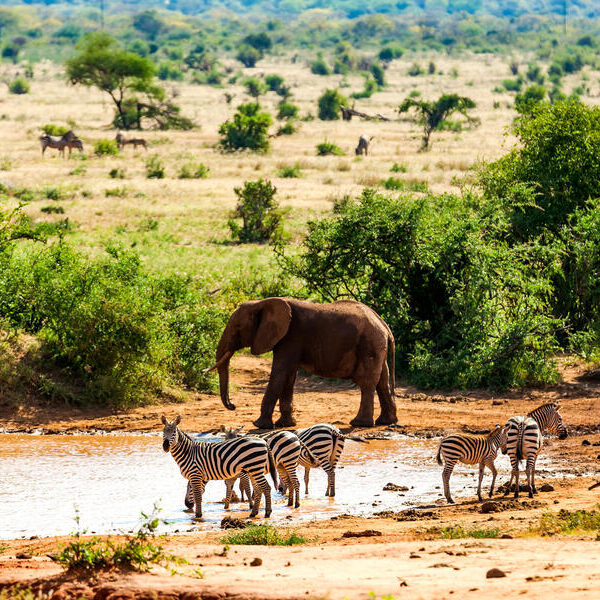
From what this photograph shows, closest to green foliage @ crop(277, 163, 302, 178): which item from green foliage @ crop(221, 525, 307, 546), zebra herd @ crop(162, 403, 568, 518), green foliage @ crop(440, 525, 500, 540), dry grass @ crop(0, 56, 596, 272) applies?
dry grass @ crop(0, 56, 596, 272)

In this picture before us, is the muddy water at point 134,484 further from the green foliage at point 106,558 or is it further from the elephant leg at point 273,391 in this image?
the green foliage at point 106,558

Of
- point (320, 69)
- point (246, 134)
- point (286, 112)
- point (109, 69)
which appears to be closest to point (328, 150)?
point (246, 134)

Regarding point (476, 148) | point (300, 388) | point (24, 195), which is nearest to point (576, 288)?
point (300, 388)

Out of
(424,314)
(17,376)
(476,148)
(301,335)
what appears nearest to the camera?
(301,335)

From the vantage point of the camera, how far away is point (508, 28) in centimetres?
17625

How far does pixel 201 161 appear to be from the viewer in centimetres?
4278

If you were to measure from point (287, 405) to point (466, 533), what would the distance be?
5.38 meters

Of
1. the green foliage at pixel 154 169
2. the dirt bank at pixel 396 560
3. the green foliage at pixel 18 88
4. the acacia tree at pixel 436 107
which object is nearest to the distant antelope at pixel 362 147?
the acacia tree at pixel 436 107

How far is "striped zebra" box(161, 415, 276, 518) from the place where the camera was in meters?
10.4

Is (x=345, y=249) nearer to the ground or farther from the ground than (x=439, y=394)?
farther from the ground

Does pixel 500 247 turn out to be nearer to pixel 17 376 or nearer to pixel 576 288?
pixel 576 288

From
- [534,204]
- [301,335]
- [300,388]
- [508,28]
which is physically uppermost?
[508,28]

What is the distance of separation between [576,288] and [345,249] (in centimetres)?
401

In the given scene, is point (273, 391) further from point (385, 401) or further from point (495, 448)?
point (495, 448)
